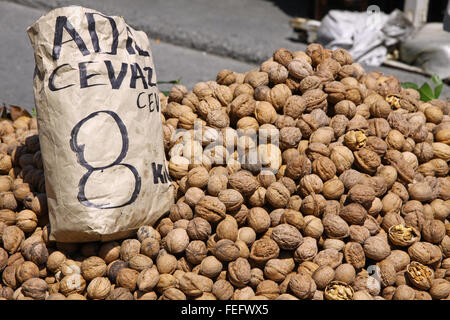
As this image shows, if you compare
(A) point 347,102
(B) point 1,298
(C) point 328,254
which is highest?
(A) point 347,102

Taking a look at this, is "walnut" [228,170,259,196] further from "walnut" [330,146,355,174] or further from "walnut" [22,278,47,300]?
"walnut" [22,278,47,300]

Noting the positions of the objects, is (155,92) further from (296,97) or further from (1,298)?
(1,298)

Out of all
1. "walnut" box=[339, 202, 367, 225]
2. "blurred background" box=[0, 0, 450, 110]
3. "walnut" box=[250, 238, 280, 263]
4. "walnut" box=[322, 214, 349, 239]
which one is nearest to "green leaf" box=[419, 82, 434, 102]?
"blurred background" box=[0, 0, 450, 110]

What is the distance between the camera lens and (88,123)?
2242mm

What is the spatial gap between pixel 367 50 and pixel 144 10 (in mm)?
3427

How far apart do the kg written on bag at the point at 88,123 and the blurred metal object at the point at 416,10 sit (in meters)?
4.91

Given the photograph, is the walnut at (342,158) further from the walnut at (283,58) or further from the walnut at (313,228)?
the walnut at (283,58)

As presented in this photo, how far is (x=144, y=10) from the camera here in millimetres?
6809

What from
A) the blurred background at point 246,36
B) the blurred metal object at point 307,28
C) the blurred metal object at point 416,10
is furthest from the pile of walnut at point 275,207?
the blurred metal object at point 416,10

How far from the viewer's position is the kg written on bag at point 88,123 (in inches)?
87.4

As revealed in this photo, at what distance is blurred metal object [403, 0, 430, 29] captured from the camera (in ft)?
19.5

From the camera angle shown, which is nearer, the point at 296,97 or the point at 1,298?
the point at 1,298

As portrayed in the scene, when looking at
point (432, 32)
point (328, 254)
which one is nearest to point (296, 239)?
point (328, 254)

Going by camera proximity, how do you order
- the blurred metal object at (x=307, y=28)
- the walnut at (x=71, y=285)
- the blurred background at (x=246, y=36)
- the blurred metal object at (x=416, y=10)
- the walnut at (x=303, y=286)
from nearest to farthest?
the walnut at (x=303, y=286) < the walnut at (x=71, y=285) < the blurred background at (x=246, y=36) < the blurred metal object at (x=416, y=10) < the blurred metal object at (x=307, y=28)
